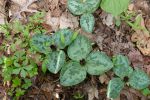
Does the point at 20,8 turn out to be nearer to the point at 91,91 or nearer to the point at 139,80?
the point at 91,91

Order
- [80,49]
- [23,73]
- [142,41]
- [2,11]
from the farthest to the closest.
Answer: [2,11] < [142,41] < [80,49] < [23,73]

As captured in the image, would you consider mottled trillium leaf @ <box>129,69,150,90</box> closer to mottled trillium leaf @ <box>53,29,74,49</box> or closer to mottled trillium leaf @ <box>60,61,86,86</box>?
mottled trillium leaf @ <box>60,61,86,86</box>

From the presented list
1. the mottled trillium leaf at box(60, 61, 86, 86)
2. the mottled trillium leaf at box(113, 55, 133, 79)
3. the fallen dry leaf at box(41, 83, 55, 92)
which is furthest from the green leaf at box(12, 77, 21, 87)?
the mottled trillium leaf at box(113, 55, 133, 79)

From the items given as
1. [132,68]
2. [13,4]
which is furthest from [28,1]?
[132,68]

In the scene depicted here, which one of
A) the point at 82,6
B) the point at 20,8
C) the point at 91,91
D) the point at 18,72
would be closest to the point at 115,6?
the point at 82,6

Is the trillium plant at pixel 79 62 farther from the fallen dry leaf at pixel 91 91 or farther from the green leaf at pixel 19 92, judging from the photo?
the green leaf at pixel 19 92

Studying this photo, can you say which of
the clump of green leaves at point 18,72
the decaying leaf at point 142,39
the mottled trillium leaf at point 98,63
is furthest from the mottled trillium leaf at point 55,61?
the decaying leaf at point 142,39

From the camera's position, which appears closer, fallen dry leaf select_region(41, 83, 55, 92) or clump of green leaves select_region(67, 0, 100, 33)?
fallen dry leaf select_region(41, 83, 55, 92)
